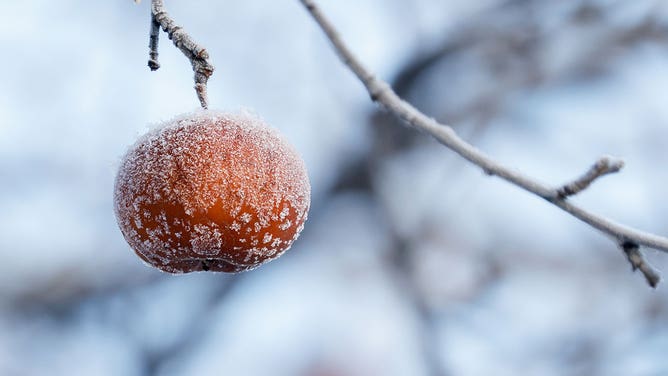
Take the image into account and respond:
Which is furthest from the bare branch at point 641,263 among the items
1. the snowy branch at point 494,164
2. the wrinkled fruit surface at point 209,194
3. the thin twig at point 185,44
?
the thin twig at point 185,44

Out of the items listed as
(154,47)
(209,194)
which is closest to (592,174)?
(209,194)

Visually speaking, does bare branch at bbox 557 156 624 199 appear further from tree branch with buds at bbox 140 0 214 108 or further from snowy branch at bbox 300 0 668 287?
tree branch with buds at bbox 140 0 214 108

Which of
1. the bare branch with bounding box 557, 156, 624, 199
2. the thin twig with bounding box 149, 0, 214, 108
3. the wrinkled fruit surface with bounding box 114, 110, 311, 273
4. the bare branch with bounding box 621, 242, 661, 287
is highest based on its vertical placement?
the thin twig with bounding box 149, 0, 214, 108

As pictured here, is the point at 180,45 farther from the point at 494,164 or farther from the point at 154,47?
the point at 494,164

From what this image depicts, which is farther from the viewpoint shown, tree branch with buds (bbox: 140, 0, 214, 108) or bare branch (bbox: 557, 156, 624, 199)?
tree branch with buds (bbox: 140, 0, 214, 108)

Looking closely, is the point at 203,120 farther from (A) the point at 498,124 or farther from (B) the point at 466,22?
(A) the point at 498,124

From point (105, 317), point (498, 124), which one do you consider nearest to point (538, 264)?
point (498, 124)

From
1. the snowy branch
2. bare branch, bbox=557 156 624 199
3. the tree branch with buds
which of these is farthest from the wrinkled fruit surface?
bare branch, bbox=557 156 624 199
